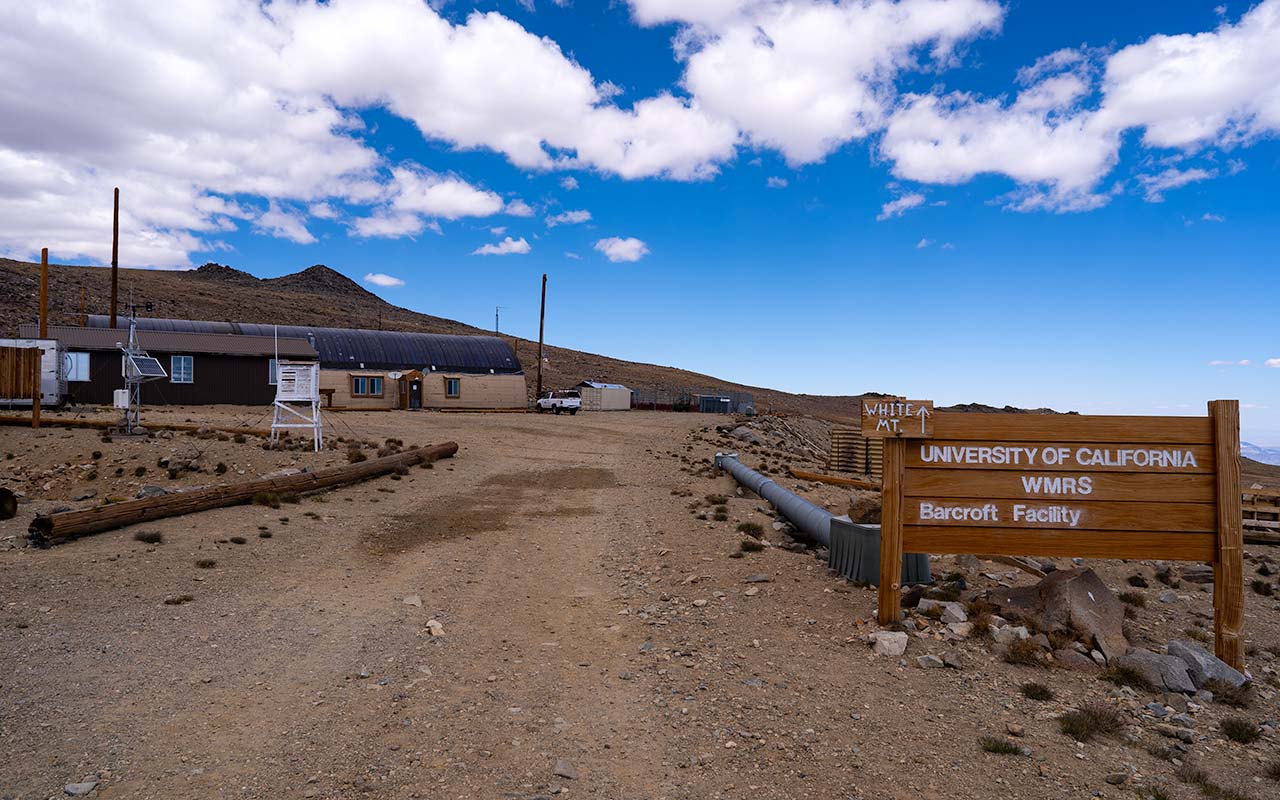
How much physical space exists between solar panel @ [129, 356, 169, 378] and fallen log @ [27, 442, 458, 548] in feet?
26.8

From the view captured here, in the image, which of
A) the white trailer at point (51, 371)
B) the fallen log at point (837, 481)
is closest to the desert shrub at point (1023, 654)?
the fallen log at point (837, 481)

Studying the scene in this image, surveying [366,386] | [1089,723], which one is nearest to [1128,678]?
[1089,723]

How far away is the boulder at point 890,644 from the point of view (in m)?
7.27

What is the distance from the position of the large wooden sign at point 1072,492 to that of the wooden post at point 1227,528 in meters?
0.01

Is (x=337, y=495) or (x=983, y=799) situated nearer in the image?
(x=983, y=799)

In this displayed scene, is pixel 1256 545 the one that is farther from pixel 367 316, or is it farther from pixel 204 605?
pixel 367 316

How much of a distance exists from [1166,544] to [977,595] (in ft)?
7.06

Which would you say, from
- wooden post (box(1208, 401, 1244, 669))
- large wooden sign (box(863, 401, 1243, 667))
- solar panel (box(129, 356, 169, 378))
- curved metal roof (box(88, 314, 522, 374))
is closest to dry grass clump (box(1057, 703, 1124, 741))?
large wooden sign (box(863, 401, 1243, 667))

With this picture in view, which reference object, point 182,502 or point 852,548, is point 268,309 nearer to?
point 182,502

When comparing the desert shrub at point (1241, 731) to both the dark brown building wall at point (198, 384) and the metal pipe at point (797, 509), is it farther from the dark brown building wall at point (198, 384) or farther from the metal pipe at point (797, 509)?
the dark brown building wall at point (198, 384)

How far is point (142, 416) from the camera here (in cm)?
2945

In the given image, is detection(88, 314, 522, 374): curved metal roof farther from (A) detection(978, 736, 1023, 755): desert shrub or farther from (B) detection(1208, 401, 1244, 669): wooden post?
(A) detection(978, 736, 1023, 755): desert shrub

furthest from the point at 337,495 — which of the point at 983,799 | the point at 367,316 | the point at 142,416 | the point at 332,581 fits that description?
the point at 367,316

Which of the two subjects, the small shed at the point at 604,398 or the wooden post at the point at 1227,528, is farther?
the small shed at the point at 604,398
